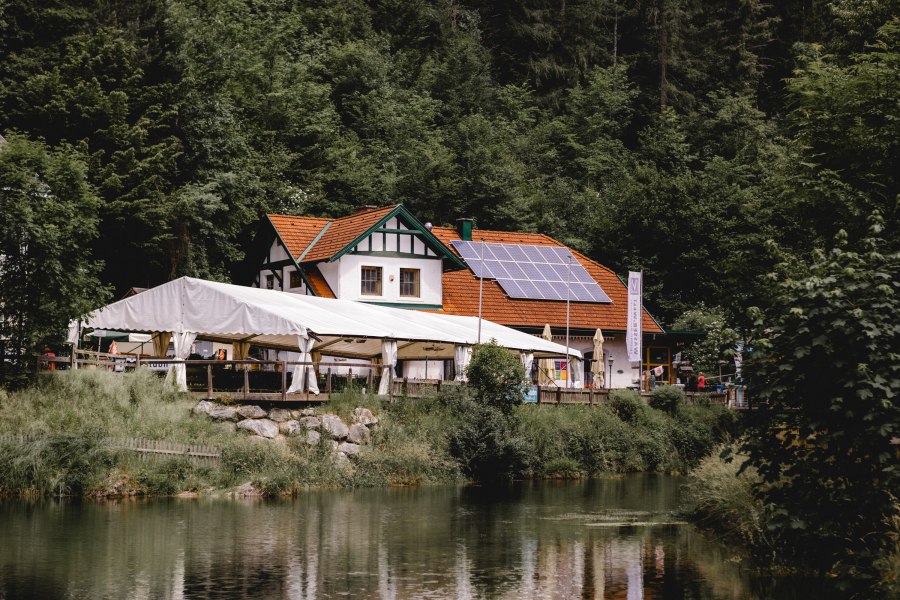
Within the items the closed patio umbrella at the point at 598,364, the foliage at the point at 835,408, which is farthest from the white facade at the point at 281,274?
the foliage at the point at 835,408

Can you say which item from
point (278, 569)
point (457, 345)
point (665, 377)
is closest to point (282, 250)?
point (457, 345)

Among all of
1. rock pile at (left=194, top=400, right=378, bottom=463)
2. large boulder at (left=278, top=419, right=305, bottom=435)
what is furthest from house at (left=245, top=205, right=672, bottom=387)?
large boulder at (left=278, top=419, right=305, bottom=435)

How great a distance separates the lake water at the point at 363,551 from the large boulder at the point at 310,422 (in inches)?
145

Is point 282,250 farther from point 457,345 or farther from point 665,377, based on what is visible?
point 665,377

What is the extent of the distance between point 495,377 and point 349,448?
18.4 feet

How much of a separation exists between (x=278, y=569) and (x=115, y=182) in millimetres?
27251

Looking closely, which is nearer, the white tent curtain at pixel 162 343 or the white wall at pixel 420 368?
the white tent curtain at pixel 162 343

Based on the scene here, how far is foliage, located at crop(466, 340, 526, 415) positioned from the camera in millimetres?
36438

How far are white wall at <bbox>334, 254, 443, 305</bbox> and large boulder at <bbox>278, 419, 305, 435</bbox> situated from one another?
16.3 m

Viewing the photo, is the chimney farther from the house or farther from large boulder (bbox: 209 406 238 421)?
large boulder (bbox: 209 406 238 421)

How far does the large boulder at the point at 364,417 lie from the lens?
33.7 m

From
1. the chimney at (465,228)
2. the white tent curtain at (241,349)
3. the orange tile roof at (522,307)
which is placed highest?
the chimney at (465,228)

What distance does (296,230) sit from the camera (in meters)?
51.2

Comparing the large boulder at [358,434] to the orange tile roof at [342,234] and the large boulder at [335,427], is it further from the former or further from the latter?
the orange tile roof at [342,234]
